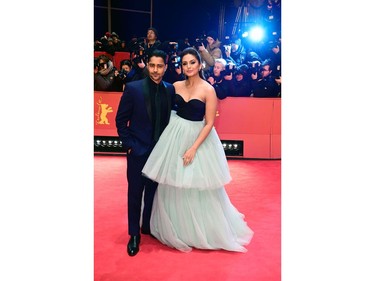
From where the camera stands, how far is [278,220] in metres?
3.49

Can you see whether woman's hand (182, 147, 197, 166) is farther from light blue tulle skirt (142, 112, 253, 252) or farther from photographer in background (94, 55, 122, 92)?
photographer in background (94, 55, 122, 92)

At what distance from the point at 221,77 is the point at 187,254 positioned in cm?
311

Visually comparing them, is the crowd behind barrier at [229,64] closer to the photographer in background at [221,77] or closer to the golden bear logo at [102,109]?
the photographer in background at [221,77]

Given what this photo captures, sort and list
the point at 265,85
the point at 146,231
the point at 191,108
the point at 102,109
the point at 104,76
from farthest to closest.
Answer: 1. the point at 102,109
2. the point at 104,76
3. the point at 265,85
4. the point at 146,231
5. the point at 191,108

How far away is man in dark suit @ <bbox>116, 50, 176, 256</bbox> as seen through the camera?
9.21 ft

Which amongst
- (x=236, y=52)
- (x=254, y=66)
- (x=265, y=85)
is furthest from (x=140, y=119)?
(x=236, y=52)

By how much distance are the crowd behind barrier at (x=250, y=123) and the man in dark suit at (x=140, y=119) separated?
2813 millimetres

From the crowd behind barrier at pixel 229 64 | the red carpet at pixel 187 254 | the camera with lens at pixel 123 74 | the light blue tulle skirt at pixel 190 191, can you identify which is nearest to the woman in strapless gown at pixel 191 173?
the light blue tulle skirt at pixel 190 191

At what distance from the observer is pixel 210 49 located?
6.20m

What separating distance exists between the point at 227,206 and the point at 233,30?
12.4 feet

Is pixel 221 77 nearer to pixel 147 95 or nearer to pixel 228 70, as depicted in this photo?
pixel 228 70

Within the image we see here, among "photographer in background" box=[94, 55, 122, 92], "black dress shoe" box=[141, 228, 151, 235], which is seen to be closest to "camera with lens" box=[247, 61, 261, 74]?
"photographer in background" box=[94, 55, 122, 92]
